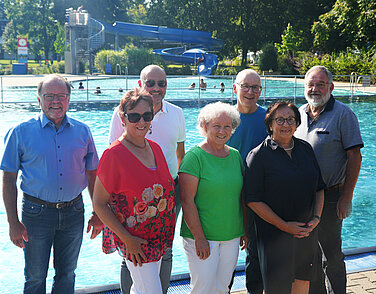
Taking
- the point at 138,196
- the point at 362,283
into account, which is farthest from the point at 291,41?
the point at 138,196

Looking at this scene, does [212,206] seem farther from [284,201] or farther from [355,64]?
[355,64]

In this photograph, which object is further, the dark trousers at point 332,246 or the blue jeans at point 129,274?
the dark trousers at point 332,246

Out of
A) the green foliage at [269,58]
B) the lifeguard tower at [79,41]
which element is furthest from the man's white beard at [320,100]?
the green foliage at [269,58]

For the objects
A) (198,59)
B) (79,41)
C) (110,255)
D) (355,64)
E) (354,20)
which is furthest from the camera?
(198,59)

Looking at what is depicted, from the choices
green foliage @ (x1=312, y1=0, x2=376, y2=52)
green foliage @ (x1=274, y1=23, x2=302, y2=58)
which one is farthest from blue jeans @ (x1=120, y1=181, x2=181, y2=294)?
green foliage @ (x1=274, y1=23, x2=302, y2=58)

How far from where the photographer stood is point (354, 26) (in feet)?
79.3

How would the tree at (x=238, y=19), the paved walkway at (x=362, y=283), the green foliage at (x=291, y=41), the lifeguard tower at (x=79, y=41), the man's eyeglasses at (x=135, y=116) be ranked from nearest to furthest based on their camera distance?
the man's eyeglasses at (x=135, y=116) < the paved walkway at (x=362, y=283) < the lifeguard tower at (x=79, y=41) < the green foliage at (x=291, y=41) < the tree at (x=238, y=19)

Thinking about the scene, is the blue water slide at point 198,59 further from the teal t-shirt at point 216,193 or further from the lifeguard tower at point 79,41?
the teal t-shirt at point 216,193

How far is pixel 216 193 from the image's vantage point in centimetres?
273

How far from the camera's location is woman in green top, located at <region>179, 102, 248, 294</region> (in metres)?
2.73

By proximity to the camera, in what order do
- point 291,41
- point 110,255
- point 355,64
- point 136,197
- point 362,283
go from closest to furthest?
point 136,197, point 362,283, point 110,255, point 355,64, point 291,41

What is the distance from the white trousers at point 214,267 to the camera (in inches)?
108

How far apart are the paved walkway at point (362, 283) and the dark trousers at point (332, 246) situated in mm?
317

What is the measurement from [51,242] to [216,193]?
118cm
